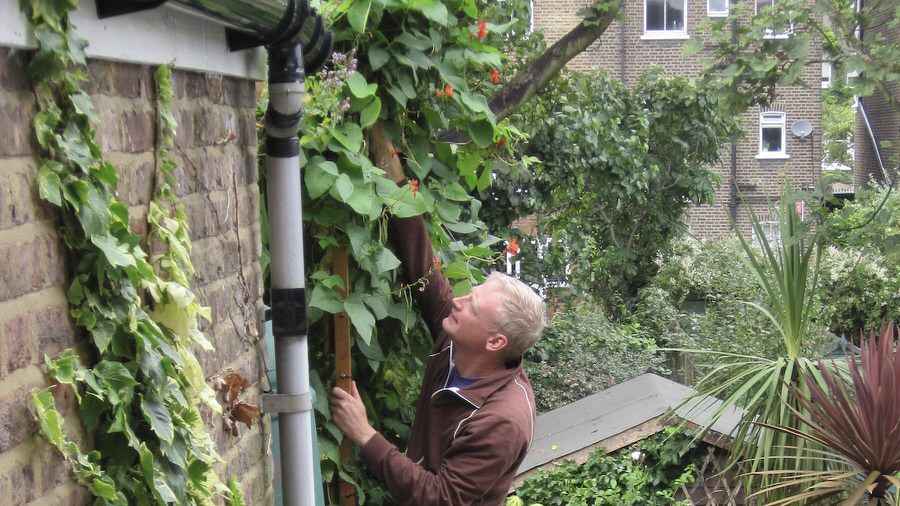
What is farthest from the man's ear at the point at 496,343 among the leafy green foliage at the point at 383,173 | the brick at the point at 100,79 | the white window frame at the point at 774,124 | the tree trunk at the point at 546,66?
Answer: the white window frame at the point at 774,124

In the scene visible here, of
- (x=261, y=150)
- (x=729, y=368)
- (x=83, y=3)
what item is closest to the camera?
(x=83, y=3)

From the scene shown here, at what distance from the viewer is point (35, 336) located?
1516 mm

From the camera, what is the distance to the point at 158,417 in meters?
1.75

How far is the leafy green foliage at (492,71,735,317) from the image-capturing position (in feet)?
35.3

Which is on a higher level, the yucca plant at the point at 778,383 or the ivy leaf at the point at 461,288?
the ivy leaf at the point at 461,288

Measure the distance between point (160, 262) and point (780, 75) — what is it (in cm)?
621

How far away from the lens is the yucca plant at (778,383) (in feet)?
20.4

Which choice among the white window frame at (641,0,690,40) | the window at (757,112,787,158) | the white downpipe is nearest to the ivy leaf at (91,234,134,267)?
the white downpipe

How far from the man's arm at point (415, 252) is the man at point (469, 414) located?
274mm

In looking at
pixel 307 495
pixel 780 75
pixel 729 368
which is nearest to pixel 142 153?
pixel 307 495

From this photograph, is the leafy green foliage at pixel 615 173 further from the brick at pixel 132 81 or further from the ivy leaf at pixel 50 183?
the ivy leaf at pixel 50 183

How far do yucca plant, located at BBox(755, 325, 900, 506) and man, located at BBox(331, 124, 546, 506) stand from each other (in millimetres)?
2759

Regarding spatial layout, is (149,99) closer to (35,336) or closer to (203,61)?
(203,61)

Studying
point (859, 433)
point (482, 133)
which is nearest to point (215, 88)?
point (482, 133)
